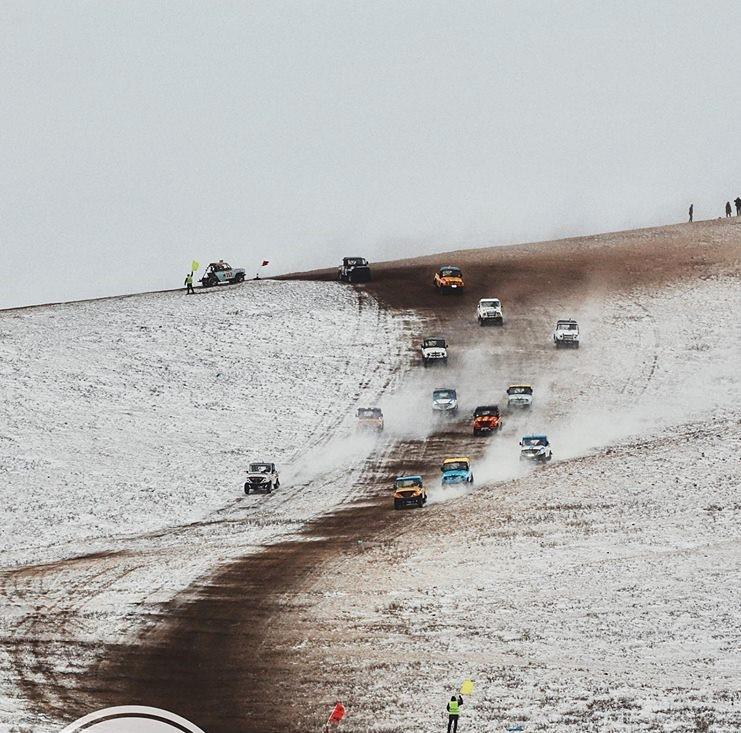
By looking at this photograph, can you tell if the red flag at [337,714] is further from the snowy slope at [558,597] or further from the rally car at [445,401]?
the rally car at [445,401]

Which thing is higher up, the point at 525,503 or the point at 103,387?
the point at 103,387

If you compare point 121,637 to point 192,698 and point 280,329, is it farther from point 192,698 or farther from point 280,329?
point 280,329

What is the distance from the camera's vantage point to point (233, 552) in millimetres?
43688

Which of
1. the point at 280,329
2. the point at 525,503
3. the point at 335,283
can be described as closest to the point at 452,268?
the point at 335,283

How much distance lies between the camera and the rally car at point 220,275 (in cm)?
10000

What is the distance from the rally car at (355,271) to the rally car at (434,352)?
21.5 m

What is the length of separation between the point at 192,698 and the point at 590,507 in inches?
799

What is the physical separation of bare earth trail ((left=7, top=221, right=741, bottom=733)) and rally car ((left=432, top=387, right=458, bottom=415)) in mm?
882

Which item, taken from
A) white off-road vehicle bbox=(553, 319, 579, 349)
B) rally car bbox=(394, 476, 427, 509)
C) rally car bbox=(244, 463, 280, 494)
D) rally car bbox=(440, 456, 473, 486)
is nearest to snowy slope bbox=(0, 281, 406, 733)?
rally car bbox=(244, 463, 280, 494)

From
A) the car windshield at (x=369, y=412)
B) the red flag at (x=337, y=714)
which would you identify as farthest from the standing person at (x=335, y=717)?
the car windshield at (x=369, y=412)

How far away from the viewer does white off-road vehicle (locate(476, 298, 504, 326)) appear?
3393 inches

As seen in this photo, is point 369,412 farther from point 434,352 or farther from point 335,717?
point 335,717

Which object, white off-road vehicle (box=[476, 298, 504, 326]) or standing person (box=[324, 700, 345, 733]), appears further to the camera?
white off-road vehicle (box=[476, 298, 504, 326])

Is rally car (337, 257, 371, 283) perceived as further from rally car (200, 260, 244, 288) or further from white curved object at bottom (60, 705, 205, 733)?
white curved object at bottom (60, 705, 205, 733)
